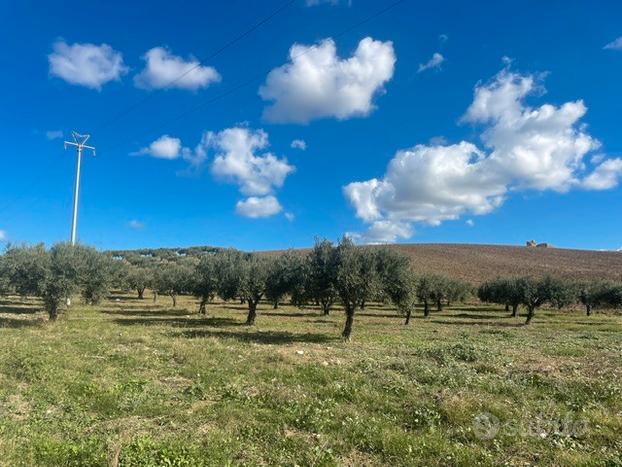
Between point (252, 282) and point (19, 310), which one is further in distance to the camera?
point (19, 310)

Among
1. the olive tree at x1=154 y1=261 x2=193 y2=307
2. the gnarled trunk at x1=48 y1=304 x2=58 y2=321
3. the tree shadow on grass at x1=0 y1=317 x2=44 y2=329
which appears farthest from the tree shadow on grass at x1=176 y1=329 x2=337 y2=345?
the olive tree at x1=154 y1=261 x2=193 y2=307

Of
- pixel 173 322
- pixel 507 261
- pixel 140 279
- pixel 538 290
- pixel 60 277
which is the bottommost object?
pixel 173 322

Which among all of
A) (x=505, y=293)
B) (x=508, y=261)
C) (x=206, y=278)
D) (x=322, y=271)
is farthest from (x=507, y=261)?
(x=322, y=271)

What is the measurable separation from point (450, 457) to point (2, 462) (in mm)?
8437

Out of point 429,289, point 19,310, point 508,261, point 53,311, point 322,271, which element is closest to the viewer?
point 322,271

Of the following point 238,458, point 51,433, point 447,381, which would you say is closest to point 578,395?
point 447,381

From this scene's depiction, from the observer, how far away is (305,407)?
1136cm

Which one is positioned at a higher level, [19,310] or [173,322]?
[19,310]

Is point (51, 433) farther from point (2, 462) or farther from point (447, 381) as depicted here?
point (447, 381)

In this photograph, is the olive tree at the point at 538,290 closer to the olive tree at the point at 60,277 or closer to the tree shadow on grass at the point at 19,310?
the olive tree at the point at 60,277

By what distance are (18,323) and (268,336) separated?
18.4 metres

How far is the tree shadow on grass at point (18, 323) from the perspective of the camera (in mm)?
28459

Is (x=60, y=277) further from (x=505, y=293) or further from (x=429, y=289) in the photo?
(x=505, y=293)

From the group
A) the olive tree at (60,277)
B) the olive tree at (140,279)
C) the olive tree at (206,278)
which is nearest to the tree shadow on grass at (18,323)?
the olive tree at (60,277)
